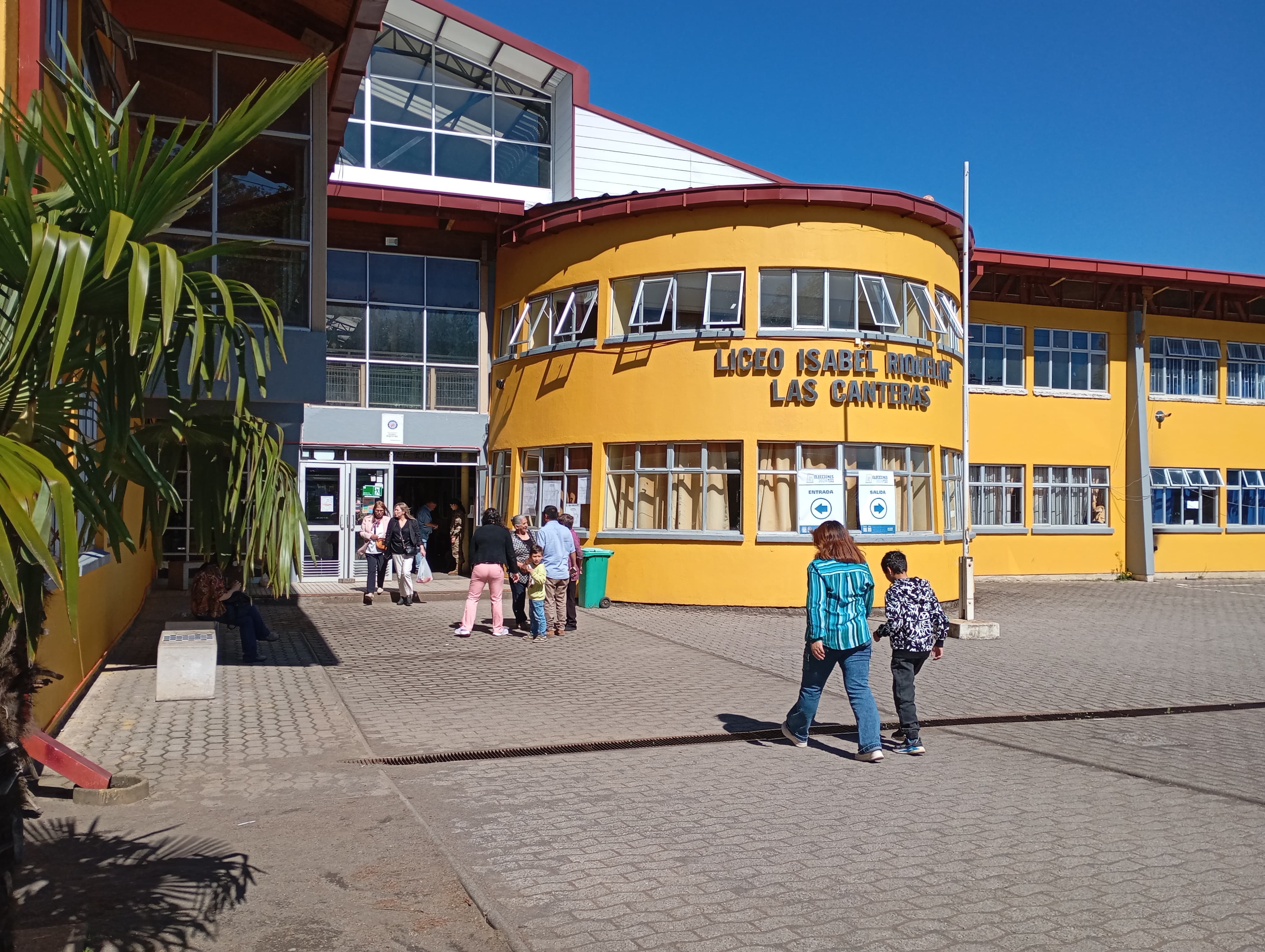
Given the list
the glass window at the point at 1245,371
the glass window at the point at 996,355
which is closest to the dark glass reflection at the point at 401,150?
the glass window at the point at 996,355

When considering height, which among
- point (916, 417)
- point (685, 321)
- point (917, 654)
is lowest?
point (917, 654)

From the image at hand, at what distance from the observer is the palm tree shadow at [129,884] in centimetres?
459

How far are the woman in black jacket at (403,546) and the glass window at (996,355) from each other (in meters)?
13.1

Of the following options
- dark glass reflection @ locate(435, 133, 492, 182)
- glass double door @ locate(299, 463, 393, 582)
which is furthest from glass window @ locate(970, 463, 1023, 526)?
glass double door @ locate(299, 463, 393, 582)

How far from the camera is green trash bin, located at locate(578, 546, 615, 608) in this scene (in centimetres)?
1844

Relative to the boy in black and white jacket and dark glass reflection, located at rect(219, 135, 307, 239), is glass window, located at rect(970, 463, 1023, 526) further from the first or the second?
the boy in black and white jacket

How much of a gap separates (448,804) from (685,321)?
43.4ft

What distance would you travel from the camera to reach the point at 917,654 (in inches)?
324

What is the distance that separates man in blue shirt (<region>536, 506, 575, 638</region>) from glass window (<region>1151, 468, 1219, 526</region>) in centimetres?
1678

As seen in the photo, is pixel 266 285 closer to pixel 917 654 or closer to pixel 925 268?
pixel 917 654

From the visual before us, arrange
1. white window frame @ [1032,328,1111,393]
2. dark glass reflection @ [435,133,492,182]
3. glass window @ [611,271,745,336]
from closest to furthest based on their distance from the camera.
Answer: glass window @ [611,271,745,336]
dark glass reflection @ [435,133,492,182]
white window frame @ [1032,328,1111,393]

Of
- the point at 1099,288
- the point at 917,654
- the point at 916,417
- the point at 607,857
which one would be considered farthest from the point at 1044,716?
the point at 1099,288

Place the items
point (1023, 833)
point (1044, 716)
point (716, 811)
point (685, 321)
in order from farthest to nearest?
point (685, 321)
point (1044, 716)
point (716, 811)
point (1023, 833)

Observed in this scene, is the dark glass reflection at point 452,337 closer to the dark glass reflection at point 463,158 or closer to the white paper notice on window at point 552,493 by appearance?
the dark glass reflection at point 463,158
